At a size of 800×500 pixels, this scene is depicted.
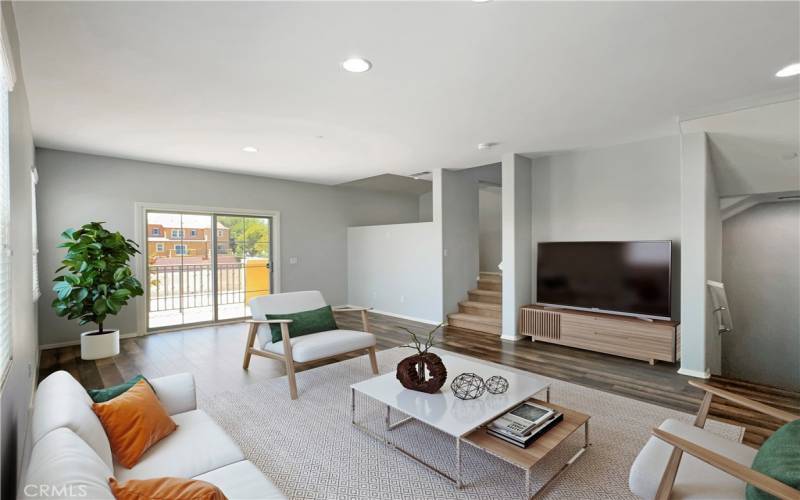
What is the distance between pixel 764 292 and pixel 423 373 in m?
5.48

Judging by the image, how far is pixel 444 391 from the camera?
2.55 m

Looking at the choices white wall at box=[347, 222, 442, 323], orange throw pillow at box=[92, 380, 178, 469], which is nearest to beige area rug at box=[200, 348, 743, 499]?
orange throw pillow at box=[92, 380, 178, 469]

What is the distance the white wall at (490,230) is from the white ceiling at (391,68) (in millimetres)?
3771

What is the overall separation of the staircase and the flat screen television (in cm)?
76

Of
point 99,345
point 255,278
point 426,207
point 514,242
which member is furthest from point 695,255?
point 99,345

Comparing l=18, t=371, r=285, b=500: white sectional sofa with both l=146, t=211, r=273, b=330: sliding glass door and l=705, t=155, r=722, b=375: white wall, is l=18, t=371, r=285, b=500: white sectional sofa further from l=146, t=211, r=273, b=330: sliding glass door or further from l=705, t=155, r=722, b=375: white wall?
l=705, t=155, r=722, b=375: white wall

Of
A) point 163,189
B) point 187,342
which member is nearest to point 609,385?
point 187,342

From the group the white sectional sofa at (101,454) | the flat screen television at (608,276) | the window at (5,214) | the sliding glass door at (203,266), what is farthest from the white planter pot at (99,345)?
the flat screen television at (608,276)

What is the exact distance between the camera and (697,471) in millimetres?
1595

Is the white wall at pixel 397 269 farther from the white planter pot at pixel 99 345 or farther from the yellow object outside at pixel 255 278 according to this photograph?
the white planter pot at pixel 99 345

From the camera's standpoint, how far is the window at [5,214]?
5.45 feet

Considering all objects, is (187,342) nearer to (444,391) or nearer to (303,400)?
(303,400)

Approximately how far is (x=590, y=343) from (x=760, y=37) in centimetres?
328

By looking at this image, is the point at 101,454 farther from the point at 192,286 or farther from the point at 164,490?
the point at 192,286
